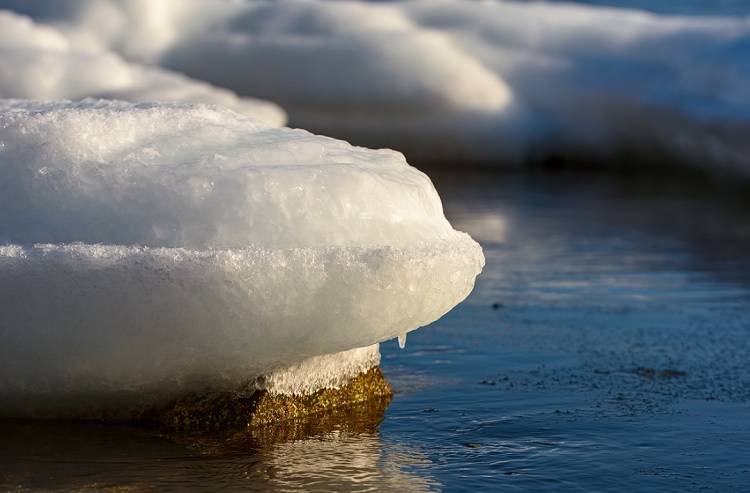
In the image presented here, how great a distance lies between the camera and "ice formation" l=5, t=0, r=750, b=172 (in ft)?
40.5

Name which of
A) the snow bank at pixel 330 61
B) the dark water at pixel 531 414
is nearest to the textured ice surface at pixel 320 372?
the dark water at pixel 531 414

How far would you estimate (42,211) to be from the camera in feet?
9.91

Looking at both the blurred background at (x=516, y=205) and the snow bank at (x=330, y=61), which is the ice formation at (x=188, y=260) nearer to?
the blurred background at (x=516, y=205)

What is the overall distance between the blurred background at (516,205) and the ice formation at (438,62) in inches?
0.9

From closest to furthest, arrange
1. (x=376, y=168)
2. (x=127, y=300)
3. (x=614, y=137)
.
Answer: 1. (x=127, y=300)
2. (x=376, y=168)
3. (x=614, y=137)

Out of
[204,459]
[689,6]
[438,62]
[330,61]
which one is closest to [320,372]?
[204,459]

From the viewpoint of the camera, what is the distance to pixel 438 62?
41.3 feet

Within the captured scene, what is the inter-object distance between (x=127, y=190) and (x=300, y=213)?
0.40 meters

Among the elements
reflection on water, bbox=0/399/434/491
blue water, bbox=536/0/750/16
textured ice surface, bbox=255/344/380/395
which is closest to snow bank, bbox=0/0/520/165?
blue water, bbox=536/0/750/16

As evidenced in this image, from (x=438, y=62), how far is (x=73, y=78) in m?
3.80

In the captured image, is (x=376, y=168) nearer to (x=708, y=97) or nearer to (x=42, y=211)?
(x=42, y=211)

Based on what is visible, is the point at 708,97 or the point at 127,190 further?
the point at 708,97

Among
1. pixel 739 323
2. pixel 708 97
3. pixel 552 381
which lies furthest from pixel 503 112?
pixel 552 381

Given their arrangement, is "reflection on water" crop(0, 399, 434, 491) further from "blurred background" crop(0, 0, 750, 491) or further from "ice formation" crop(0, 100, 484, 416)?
"ice formation" crop(0, 100, 484, 416)
